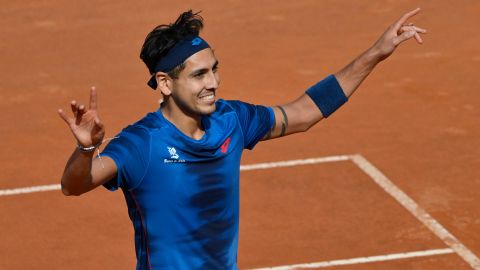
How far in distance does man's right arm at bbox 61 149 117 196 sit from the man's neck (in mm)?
625

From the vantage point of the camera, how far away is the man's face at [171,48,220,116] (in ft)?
22.0

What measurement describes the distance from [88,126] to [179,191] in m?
→ 0.92

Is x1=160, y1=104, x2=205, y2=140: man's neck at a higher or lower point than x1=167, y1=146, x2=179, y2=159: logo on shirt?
higher

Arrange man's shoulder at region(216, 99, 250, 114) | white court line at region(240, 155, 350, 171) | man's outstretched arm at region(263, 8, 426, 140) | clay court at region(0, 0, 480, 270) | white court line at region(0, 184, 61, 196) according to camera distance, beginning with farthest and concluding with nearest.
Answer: white court line at region(240, 155, 350, 171) < white court line at region(0, 184, 61, 196) < clay court at region(0, 0, 480, 270) < man's outstretched arm at region(263, 8, 426, 140) < man's shoulder at region(216, 99, 250, 114)

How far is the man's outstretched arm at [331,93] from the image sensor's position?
756 centimetres

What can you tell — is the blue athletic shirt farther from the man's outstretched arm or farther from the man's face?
the man's outstretched arm

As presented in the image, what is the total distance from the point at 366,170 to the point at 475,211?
1.65m

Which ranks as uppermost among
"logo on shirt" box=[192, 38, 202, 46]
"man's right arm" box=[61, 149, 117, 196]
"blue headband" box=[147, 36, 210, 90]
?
"logo on shirt" box=[192, 38, 202, 46]

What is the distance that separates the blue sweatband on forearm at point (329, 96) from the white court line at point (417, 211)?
12.8 feet

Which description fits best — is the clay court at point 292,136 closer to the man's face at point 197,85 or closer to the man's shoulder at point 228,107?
the man's shoulder at point 228,107

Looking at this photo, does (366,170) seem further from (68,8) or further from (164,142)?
(68,8)

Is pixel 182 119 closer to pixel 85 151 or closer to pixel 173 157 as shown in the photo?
pixel 173 157

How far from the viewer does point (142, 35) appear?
1936 centimetres

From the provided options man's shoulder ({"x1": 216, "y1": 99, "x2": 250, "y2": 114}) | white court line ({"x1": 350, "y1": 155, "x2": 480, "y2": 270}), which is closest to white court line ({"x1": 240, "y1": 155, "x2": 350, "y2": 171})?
white court line ({"x1": 350, "y1": 155, "x2": 480, "y2": 270})
